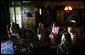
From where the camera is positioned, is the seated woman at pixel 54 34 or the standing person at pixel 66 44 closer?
the standing person at pixel 66 44

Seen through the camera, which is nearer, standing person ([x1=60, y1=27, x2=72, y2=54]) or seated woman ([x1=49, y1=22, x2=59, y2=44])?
standing person ([x1=60, y1=27, x2=72, y2=54])

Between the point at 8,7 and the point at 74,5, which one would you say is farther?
the point at 74,5

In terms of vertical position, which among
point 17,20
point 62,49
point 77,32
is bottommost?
point 62,49

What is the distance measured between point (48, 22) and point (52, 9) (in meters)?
1.16

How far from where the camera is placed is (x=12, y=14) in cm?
800

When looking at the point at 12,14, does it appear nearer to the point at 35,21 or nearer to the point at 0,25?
the point at 0,25

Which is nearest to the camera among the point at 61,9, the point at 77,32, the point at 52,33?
the point at 77,32

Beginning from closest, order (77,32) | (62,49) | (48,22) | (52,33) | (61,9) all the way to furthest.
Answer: (62,49), (77,32), (52,33), (48,22), (61,9)

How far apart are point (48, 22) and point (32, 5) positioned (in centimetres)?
176

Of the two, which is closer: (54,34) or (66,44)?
(66,44)

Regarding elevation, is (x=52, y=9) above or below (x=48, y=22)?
above

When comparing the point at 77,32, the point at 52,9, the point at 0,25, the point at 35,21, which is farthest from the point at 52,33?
the point at 0,25

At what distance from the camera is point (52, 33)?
20.0 ft

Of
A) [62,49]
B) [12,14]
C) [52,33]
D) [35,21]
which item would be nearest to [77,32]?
[62,49]
